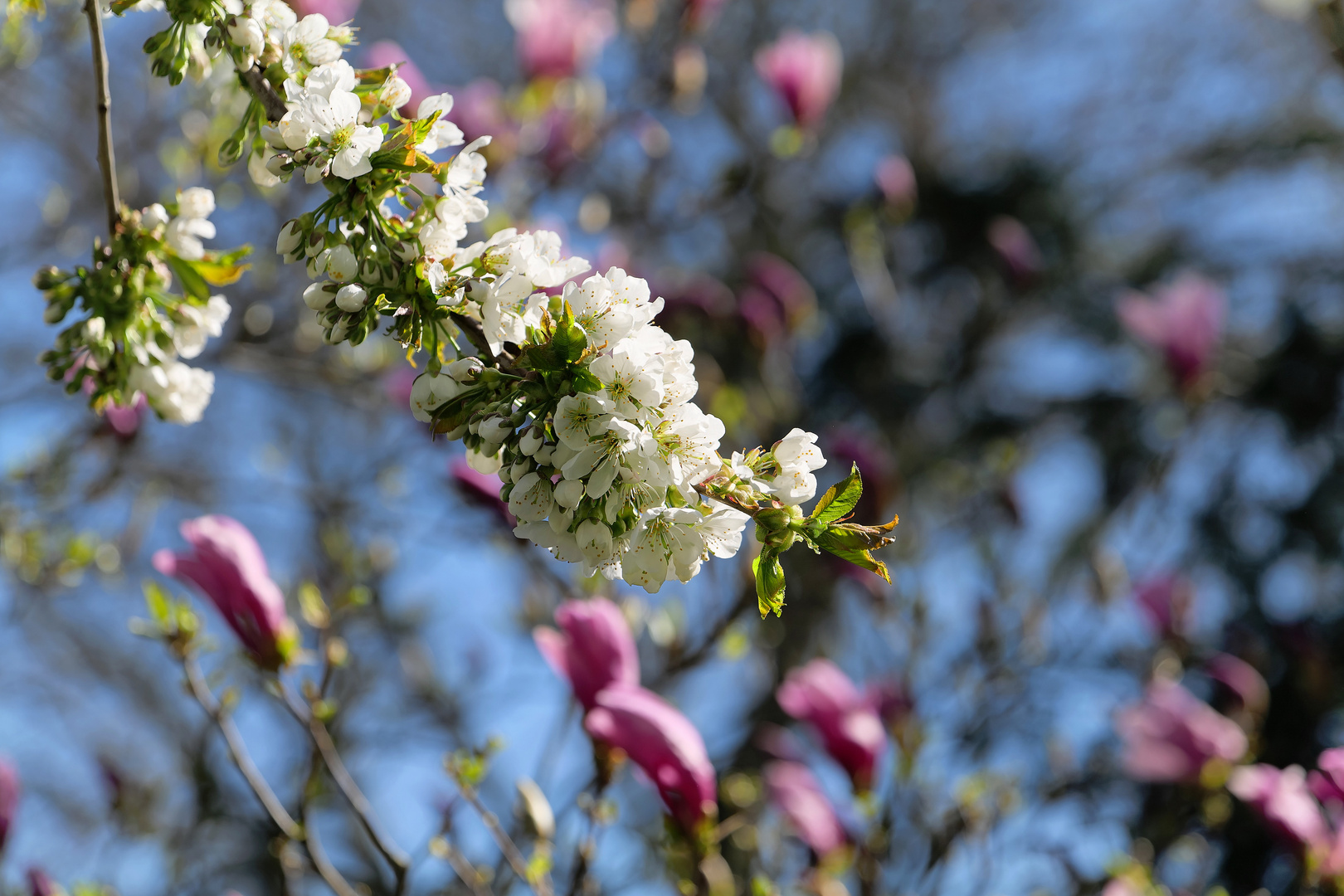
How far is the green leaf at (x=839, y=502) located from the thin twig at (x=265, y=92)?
2.21 ft

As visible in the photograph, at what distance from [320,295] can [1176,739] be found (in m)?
2.14

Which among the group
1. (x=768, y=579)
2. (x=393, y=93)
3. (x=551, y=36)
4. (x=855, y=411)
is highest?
(x=393, y=93)

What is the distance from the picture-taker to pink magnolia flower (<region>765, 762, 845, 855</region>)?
2.07 meters

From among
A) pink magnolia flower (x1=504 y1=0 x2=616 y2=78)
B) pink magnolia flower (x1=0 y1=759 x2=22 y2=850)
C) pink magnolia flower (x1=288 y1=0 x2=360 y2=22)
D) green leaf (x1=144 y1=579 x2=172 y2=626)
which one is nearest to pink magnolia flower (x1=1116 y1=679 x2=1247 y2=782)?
green leaf (x1=144 y1=579 x2=172 y2=626)

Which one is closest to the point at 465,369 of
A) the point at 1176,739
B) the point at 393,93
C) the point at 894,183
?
the point at 393,93

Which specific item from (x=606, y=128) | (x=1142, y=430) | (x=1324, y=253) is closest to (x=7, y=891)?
(x=606, y=128)

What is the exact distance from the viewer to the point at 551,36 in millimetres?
2861

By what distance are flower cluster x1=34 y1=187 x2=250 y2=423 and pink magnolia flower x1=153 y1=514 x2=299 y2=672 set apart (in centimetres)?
35

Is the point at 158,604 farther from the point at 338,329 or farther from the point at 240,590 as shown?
the point at 338,329

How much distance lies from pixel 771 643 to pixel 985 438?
1357 mm

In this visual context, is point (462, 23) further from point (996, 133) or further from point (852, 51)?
point (996, 133)

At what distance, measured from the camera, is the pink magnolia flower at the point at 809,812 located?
6.80ft

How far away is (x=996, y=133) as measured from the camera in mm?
5250

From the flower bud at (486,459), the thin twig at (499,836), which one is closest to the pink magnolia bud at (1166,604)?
the thin twig at (499,836)
